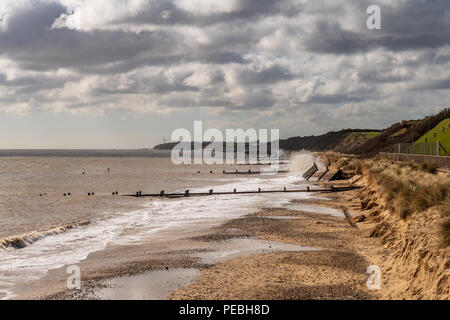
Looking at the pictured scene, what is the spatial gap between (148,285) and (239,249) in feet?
18.0

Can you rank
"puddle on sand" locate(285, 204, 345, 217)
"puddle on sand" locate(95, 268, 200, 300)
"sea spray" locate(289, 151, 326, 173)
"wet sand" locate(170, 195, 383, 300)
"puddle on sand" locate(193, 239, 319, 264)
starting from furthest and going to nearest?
1. "sea spray" locate(289, 151, 326, 173)
2. "puddle on sand" locate(285, 204, 345, 217)
3. "puddle on sand" locate(193, 239, 319, 264)
4. "puddle on sand" locate(95, 268, 200, 300)
5. "wet sand" locate(170, 195, 383, 300)

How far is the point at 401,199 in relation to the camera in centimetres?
1802

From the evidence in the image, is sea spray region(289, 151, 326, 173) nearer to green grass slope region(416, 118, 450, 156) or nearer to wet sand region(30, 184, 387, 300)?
green grass slope region(416, 118, 450, 156)

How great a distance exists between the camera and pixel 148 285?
1322 centimetres

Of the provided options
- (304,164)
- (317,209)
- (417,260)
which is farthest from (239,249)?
(304,164)

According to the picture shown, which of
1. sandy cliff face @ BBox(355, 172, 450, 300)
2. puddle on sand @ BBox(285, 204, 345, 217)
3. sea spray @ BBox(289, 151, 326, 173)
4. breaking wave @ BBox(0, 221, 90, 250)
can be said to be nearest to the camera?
sandy cliff face @ BBox(355, 172, 450, 300)

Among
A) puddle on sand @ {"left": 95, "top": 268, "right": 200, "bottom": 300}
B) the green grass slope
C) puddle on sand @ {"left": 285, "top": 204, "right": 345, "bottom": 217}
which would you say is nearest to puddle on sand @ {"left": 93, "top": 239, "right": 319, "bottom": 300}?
puddle on sand @ {"left": 95, "top": 268, "right": 200, "bottom": 300}

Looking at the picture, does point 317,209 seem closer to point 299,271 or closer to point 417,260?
point 299,271

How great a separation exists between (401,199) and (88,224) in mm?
19316

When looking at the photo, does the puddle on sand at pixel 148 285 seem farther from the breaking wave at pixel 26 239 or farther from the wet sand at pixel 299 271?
the breaking wave at pixel 26 239

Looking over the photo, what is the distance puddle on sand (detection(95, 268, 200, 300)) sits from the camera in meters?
12.3

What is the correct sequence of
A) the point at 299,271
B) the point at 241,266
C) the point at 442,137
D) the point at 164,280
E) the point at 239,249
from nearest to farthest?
the point at 164,280, the point at 299,271, the point at 241,266, the point at 239,249, the point at 442,137

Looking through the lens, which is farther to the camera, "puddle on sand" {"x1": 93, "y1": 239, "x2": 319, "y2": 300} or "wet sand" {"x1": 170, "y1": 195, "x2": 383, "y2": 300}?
"puddle on sand" {"x1": 93, "y1": 239, "x2": 319, "y2": 300}

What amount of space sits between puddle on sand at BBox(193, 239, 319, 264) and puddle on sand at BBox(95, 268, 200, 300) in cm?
182
